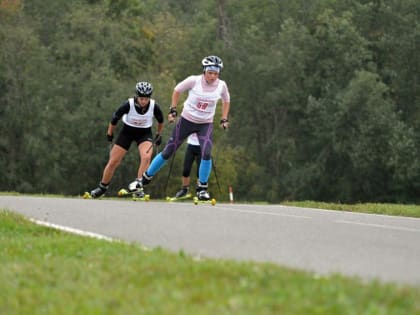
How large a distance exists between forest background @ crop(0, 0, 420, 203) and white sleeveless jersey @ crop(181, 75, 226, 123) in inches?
1466

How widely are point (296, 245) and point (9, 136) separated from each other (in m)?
51.0

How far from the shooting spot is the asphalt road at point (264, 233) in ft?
31.6

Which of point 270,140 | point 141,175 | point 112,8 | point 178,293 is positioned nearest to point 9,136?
point 112,8

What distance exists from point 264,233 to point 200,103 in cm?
614

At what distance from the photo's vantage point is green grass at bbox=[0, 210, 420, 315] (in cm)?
679

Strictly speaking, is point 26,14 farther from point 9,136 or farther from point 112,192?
point 112,192

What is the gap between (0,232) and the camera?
12.1 m

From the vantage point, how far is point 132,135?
62.4 ft

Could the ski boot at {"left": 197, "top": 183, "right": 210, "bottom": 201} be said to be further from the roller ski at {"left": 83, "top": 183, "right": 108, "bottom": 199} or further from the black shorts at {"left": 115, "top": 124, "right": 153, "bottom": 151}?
the roller ski at {"left": 83, "top": 183, "right": 108, "bottom": 199}

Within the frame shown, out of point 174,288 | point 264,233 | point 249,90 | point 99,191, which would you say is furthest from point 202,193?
point 249,90

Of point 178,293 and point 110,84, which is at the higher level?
point 110,84

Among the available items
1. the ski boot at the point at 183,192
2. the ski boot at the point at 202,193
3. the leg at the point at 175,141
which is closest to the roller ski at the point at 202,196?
the ski boot at the point at 202,193

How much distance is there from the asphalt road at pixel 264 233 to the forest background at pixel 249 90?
133 ft

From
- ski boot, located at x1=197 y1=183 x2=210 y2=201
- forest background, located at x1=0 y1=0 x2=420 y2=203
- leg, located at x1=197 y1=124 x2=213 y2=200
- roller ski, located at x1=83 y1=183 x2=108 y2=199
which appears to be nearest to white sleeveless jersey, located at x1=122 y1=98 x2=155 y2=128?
leg, located at x1=197 y1=124 x2=213 y2=200
